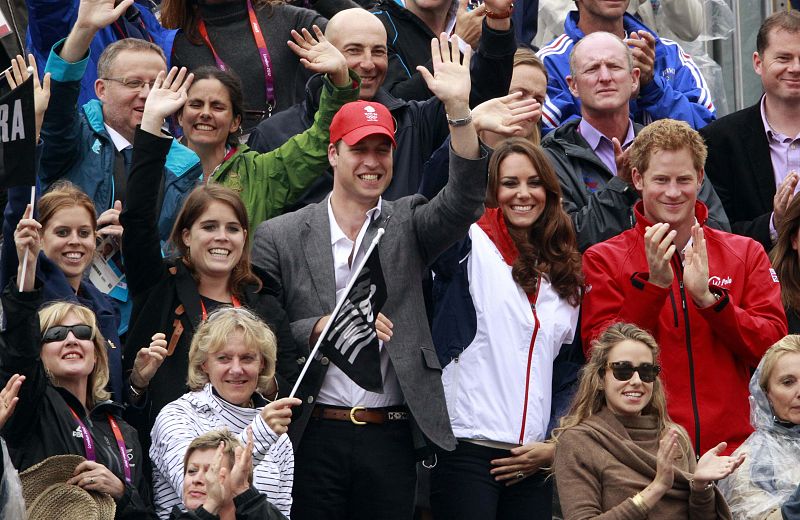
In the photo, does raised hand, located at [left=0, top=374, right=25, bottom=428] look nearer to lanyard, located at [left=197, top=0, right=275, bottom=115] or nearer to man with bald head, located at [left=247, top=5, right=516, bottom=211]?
man with bald head, located at [left=247, top=5, right=516, bottom=211]

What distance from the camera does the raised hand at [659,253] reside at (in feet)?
25.5

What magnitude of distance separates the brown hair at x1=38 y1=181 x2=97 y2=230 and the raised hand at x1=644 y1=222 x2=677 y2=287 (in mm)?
2638

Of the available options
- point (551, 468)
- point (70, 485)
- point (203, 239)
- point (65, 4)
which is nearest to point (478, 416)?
point (551, 468)

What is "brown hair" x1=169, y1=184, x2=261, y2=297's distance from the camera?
25.5ft

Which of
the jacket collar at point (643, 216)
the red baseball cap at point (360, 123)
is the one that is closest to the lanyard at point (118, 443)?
the red baseball cap at point (360, 123)

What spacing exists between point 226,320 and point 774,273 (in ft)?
9.41

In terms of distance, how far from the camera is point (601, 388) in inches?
299

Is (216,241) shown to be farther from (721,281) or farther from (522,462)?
(721,281)

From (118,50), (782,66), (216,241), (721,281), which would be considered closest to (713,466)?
(721,281)

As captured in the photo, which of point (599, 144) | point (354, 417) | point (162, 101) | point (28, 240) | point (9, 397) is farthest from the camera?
point (599, 144)

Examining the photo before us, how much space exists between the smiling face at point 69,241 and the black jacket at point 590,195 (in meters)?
2.59

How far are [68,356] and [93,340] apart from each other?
14 centimetres

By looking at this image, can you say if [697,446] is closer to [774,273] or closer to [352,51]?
[774,273]

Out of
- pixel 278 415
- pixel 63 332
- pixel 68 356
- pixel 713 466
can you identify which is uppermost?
pixel 63 332
